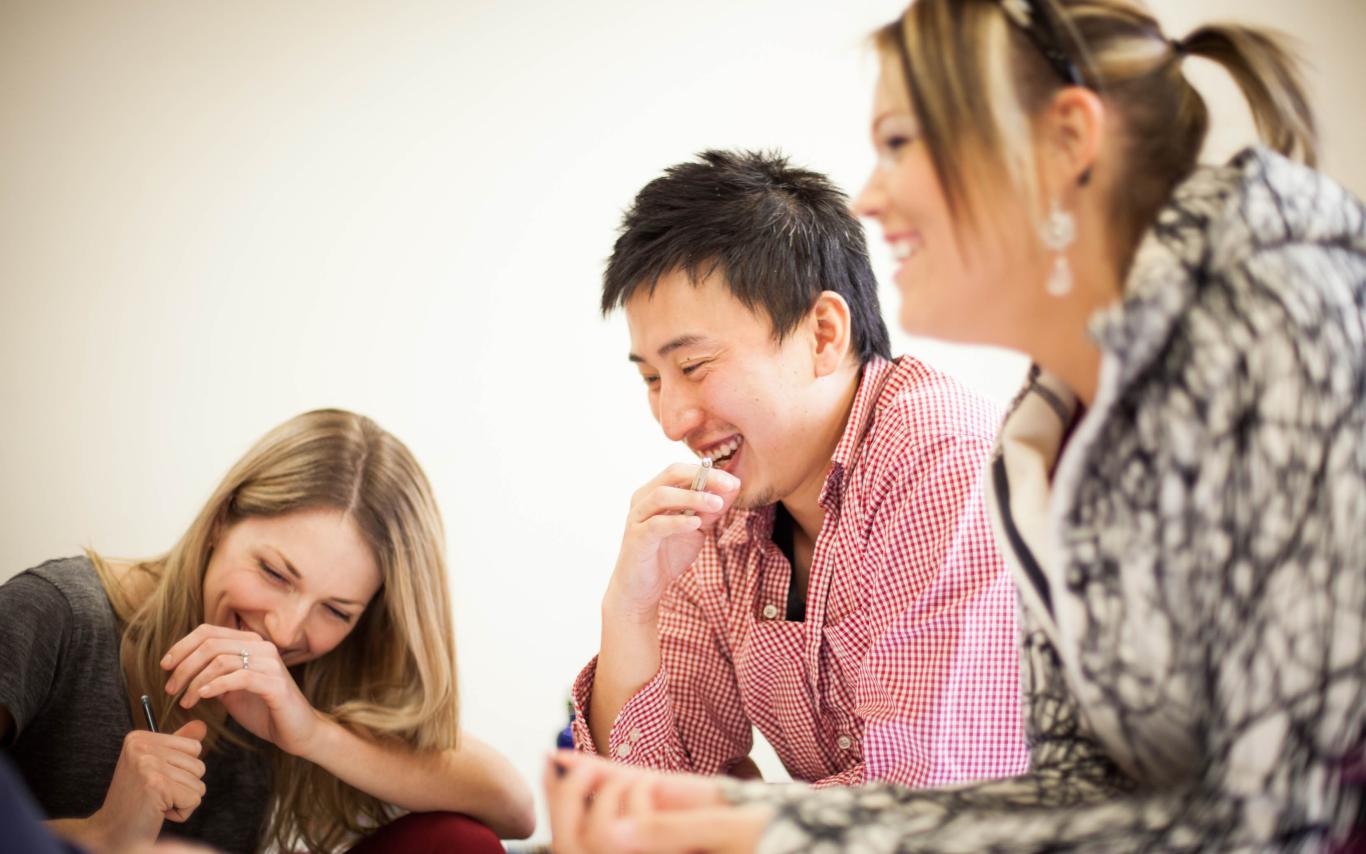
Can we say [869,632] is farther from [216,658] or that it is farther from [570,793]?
[216,658]

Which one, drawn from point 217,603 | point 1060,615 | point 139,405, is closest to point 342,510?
point 217,603

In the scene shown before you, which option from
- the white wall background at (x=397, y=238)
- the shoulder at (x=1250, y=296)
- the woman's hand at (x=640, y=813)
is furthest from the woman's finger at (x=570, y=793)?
the white wall background at (x=397, y=238)

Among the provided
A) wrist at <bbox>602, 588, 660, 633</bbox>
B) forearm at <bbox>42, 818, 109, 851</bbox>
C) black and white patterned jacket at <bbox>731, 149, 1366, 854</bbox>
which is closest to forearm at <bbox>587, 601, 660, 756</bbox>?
wrist at <bbox>602, 588, 660, 633</bbox>

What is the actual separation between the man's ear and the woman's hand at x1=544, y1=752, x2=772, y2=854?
828 millimetres

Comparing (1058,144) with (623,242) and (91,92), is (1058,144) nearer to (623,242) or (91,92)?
(623,242)

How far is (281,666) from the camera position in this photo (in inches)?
57.0

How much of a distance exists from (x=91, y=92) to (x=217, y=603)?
1.14 m

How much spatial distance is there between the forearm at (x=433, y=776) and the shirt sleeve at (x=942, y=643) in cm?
60

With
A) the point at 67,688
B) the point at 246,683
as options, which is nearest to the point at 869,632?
the point at 246,683

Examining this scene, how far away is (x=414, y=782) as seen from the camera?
5.19ft

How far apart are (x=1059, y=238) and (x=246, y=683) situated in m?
1.08

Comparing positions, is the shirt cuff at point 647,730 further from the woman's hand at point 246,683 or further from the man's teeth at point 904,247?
the man's teeth at point 904,247

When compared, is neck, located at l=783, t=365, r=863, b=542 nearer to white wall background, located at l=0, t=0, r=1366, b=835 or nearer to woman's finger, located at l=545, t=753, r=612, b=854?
woman's finger, located at l=545, t=753, r=612, b=854

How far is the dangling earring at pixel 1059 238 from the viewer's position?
81 centimetres
